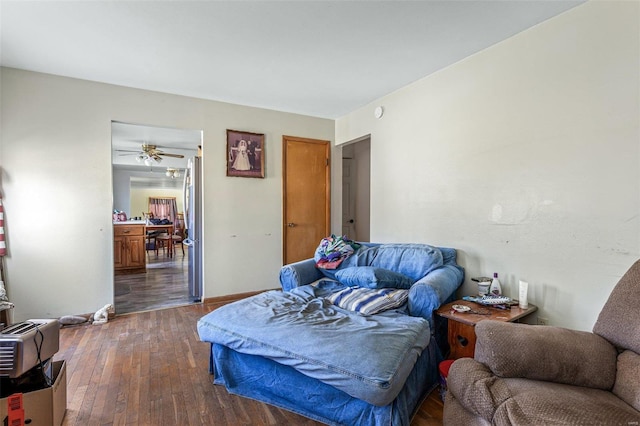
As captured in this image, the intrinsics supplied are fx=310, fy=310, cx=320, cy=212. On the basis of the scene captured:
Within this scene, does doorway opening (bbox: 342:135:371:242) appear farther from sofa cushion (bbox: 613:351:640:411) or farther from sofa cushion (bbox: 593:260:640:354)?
sofa cushion (bbox: 613:351:640:411)

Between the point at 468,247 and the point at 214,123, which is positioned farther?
the point at 214,123

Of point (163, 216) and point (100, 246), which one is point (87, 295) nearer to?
point (100, 246)

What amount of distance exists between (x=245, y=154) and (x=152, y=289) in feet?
7.85

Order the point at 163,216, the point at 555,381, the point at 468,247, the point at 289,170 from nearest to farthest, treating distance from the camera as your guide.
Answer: the point at 555,381 < the point at 468,247 < the point at 289,170 < the point at 163,216

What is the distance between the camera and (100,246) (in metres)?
3.27

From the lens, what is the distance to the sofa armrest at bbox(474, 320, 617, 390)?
4.17 feet

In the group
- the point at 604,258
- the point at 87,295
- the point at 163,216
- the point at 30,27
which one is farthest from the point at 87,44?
the point at 163,216

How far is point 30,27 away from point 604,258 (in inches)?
164

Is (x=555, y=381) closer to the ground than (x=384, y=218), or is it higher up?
closer to the ground

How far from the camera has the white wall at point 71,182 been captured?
2.94 m

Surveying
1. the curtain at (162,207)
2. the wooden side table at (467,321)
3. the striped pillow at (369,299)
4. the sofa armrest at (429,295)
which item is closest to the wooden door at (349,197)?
the striped pillow at (369,299)

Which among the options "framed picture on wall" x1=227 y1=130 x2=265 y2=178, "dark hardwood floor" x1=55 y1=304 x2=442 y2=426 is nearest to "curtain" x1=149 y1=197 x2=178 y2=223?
"framed picture on wall" x1=227 y1=130 x2=265 y2=178

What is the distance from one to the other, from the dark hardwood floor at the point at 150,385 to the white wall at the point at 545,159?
121 cm

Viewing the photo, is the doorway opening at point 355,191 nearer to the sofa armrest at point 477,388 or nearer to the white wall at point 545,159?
the white wall at point 545,159
